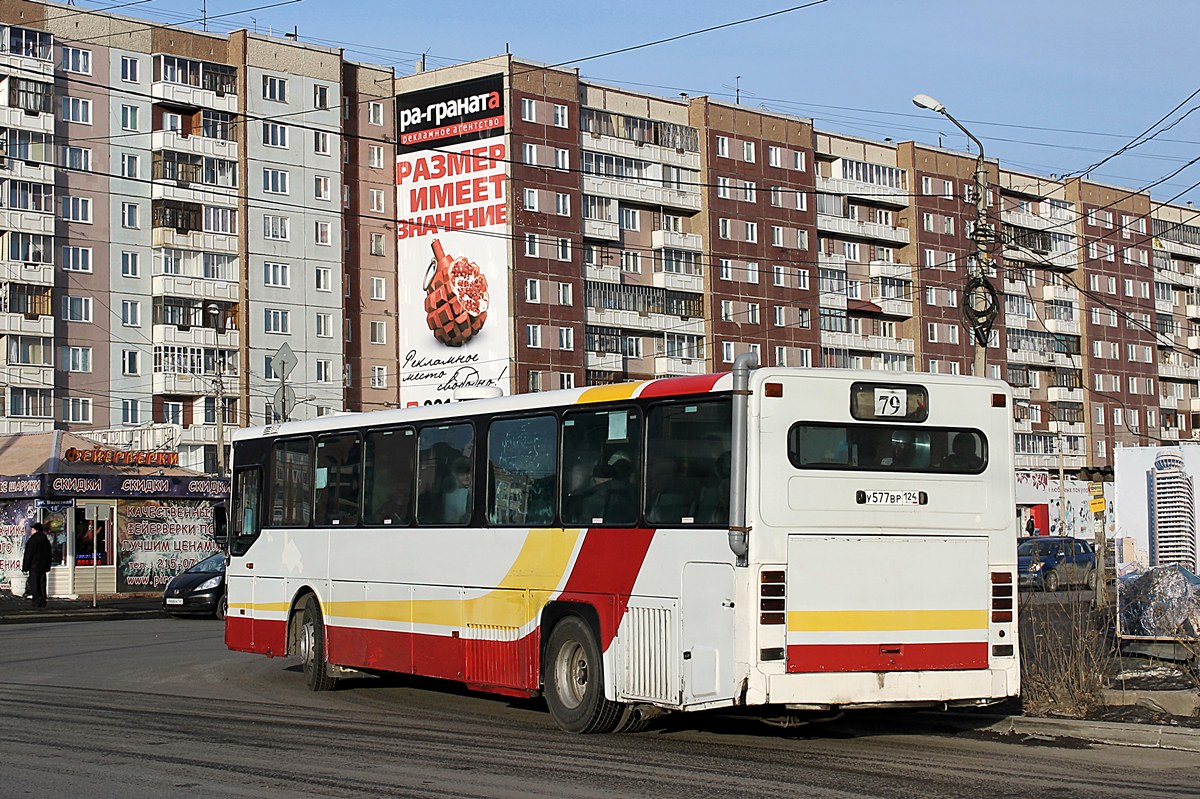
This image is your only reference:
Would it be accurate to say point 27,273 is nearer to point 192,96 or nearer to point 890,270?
point 192,96

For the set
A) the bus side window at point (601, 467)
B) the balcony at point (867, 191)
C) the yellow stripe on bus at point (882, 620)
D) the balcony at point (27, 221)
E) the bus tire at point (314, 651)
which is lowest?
the bus tire at point (314, 651)

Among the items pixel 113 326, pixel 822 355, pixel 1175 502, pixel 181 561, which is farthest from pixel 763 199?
pixel 1175 502

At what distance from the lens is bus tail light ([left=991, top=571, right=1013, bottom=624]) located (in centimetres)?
1329

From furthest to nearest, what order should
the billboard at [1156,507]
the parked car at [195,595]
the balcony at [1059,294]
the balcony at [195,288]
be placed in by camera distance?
the balcony at [1059,294], the balcony at [195,288], the parked car at [195,595], the billboard at [1156,507]

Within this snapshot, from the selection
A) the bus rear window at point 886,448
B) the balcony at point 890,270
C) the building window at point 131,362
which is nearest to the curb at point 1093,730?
the bus rear window at point 886,448

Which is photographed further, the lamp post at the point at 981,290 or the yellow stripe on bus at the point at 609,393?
the lamp post at the point at 981,290

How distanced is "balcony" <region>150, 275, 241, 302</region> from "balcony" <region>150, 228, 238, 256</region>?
60.5 inches

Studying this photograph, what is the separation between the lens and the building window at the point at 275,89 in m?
81.1

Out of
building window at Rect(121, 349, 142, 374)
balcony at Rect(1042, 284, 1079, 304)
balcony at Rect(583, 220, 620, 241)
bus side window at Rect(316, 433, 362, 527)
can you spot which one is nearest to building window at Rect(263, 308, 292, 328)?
building window at Rect(121, 349, 142, 374)

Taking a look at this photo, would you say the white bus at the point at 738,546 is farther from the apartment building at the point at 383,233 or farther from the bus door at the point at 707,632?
the apartment building at the point at 383,233

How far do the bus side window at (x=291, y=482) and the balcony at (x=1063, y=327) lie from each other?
94.1m

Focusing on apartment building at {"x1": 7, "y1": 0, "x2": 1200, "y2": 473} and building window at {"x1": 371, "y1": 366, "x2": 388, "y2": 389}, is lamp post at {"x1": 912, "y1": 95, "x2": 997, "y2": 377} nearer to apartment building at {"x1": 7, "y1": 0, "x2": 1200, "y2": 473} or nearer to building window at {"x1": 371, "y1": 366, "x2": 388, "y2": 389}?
apartment building at {"x1": 7, "y1": 0, "x2": 1200, "y2": 473}

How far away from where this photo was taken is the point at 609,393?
14211 millimetres

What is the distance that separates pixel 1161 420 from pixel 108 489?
89.3 metres
